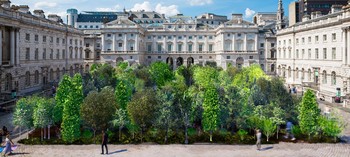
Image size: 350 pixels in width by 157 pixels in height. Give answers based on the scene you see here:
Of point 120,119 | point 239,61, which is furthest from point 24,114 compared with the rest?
point 239,61

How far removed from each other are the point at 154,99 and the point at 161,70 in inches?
1187

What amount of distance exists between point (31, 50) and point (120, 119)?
3171cm

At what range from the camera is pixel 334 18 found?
50.8 metres

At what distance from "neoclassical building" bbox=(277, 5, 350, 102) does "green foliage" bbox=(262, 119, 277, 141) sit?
2398 cm

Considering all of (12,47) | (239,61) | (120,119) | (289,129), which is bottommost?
(289,129)

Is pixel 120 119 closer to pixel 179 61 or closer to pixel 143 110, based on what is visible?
pixel 143 110

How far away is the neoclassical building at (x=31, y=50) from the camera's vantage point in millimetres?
44219

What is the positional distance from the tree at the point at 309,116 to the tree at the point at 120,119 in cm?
1372

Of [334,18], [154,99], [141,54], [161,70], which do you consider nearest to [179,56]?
[141,54]

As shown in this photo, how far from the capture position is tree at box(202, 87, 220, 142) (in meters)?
26.4

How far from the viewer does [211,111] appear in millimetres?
26641

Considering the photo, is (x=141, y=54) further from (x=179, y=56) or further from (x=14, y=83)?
(x=14, y=83)

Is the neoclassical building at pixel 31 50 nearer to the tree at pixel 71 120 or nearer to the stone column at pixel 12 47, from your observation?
the stone column at pixel 12 47

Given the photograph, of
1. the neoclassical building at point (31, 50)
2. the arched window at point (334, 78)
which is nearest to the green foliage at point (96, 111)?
the neoclassical building at point (31, 50)
